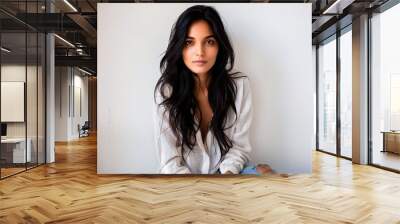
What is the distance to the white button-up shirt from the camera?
4547 mm

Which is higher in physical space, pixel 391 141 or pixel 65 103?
pixel 65 103

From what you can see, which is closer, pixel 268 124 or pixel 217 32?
pixel 217 32

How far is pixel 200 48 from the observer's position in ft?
14.9

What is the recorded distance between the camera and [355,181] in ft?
17.7

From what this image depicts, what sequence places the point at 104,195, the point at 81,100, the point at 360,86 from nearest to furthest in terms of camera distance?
1. the point at 104,195
2. the point at 360,86
3. the point at 81,100

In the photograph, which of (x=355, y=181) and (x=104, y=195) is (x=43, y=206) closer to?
(x=104, y=195)

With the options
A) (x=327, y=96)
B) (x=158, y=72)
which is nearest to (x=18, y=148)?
(x=158, y=72)

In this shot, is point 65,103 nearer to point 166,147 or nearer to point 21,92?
point 21,92

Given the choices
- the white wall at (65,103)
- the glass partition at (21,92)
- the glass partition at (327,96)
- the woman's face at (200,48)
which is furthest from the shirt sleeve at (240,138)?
the white wall at (65,103)

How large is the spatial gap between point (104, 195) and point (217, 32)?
2.19 meters

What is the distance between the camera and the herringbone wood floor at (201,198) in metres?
3.35

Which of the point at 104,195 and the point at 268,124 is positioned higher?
the point at 268,124

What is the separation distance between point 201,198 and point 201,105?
3.65 ft

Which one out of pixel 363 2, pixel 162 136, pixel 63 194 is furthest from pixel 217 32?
pixel 363 2
